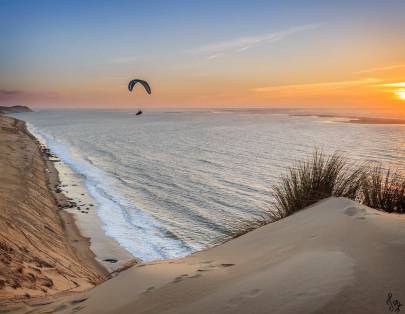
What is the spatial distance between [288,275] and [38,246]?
938 centimetres

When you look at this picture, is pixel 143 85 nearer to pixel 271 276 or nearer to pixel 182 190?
pixel 182 190

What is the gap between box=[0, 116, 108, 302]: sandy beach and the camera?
23.5 feet

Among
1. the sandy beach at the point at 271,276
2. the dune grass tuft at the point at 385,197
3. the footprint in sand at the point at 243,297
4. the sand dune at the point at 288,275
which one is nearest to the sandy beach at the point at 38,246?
the sandy beach at the point at 271,276

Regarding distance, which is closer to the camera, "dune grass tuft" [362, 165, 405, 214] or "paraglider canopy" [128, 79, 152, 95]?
"dune grass tuft" [362, 165, 405, 214]

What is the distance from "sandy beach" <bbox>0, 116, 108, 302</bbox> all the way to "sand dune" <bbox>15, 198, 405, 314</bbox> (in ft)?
7.57

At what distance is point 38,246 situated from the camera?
35.4 feet

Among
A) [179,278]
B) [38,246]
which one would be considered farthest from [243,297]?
[38,246]

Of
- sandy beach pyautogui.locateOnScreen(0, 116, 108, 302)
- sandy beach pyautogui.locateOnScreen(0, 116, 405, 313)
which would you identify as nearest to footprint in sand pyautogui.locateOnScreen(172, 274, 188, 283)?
sandy beach pyautogui.locateOnScreen(0, 116, 405, 313)

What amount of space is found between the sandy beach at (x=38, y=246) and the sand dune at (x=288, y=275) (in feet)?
7.57

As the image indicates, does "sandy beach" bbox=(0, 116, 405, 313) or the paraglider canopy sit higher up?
the paraglider canopy

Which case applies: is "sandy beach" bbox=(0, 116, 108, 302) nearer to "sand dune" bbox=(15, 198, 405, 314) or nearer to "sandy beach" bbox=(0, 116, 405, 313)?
"sandy beach" bbox=(0, 116, 405, 313)

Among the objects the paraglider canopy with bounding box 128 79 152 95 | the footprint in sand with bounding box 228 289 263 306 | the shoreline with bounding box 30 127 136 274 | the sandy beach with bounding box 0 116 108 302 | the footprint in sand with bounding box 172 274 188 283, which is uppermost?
the paraglider canopy with bounding box 128 79 152 95

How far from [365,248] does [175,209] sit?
15040mm

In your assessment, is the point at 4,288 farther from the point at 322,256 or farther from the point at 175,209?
the point at 175,209
